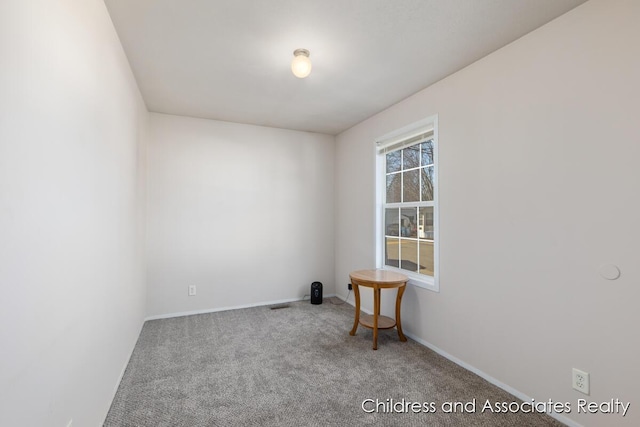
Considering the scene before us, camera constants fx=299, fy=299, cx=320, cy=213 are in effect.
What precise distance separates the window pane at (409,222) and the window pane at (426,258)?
0.16 metres

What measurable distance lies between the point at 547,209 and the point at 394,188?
1.72 meters

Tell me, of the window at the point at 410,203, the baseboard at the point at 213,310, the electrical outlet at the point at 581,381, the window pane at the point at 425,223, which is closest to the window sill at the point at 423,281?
the window at the point at 410,203

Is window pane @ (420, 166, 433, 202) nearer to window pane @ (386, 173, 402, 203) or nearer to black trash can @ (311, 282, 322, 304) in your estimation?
window pane @ (386, 173, 402, 203)

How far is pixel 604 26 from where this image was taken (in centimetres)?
168

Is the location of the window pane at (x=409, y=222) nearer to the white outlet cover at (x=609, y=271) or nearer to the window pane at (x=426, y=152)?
the window pane at (x=426, y=152)

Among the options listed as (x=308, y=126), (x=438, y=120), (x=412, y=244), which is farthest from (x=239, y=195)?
(x=438, y=120)

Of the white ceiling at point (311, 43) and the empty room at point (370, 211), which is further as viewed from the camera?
the white ceiling at point (311, 43)

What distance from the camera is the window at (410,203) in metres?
2.95

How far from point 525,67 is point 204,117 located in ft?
11.0

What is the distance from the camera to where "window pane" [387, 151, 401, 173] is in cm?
346

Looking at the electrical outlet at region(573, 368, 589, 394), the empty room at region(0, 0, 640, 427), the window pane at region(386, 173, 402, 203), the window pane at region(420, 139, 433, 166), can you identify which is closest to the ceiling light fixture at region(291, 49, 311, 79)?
the empty room at region(0, 0, 640, 427)

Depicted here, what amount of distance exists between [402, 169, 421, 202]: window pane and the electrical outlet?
182cm

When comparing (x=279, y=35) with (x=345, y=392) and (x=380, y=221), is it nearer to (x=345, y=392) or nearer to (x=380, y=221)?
(x=380, y=221)

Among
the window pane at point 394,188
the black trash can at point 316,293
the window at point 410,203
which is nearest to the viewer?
the window at point 410,203
